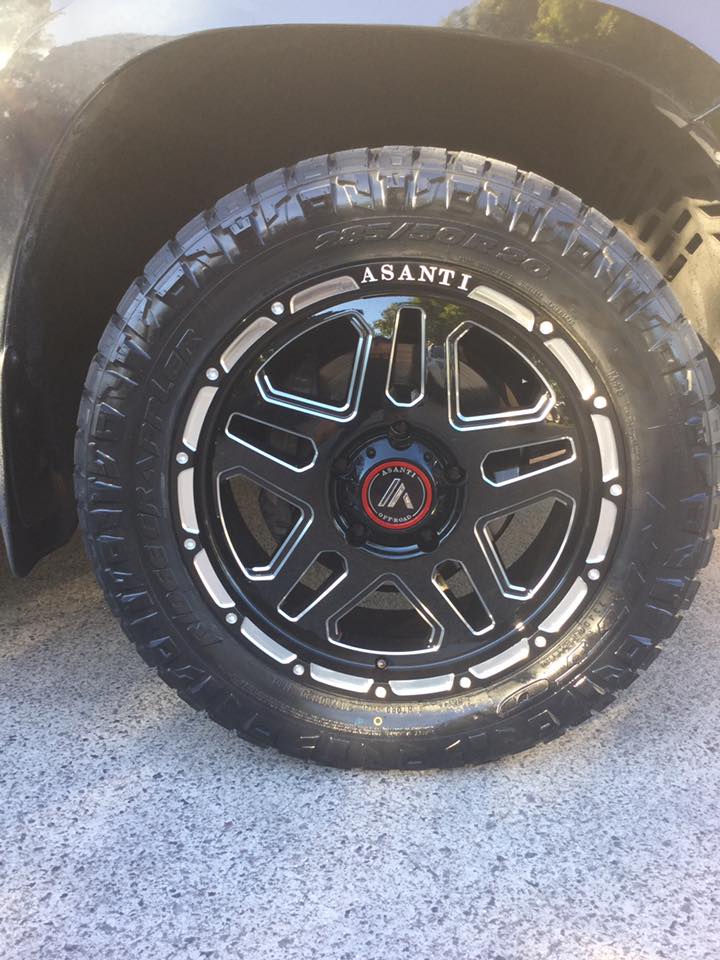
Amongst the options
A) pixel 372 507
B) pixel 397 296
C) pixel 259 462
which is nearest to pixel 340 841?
pixel 372 507

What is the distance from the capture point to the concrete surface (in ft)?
3.97

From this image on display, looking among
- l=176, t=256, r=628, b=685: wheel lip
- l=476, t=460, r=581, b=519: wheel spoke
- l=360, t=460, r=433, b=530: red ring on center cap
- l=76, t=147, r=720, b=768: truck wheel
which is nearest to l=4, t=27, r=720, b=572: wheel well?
l=76, t=147, r=720, b=768: truck wheel

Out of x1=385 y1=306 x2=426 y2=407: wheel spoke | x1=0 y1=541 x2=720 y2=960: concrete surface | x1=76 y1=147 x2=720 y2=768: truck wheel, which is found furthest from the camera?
x1=385 y1=306 x2=426 y2=407: wheel spoke

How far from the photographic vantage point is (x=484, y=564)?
1.60 metres

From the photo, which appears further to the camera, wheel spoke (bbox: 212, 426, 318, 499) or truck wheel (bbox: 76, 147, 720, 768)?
wheel spoke (bbox: 212, 426, 318, 499)

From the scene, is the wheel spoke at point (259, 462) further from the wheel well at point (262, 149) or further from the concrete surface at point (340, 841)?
the concrete surface at point (340, 841)

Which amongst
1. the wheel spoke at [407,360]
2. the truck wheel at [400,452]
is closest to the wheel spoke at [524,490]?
the truck wheel at [400,452]

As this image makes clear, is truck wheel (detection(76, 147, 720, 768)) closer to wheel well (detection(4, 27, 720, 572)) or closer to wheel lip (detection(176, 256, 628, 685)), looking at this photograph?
wheel lip (detection(176, 256, 628, 685))

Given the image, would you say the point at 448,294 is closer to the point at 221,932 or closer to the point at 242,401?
the point at 242,401

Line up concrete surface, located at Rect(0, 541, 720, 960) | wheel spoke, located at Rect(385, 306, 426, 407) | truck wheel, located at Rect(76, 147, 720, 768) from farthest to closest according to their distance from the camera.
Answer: wheel spoke, located at Rect(385, 306, 426, 407) → truck wheel, located at Rect(76, 147, 720, 768) → concrete surface, located at Rect(0, 541, 720, 960)

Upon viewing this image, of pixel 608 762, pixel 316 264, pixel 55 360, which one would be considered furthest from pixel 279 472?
pixel 608 762

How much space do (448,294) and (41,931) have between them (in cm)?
132

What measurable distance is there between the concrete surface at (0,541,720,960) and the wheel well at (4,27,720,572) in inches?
19.5

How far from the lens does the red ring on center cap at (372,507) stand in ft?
5.05
